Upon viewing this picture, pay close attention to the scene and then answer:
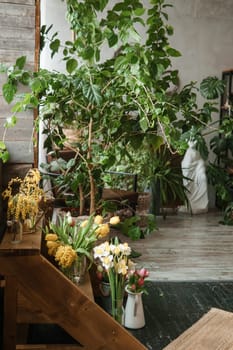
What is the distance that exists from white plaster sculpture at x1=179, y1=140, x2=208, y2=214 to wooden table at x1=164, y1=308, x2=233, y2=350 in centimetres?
446

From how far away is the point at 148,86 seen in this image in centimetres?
291

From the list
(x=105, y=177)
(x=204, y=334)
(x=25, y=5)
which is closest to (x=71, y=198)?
(x=105, y=177)

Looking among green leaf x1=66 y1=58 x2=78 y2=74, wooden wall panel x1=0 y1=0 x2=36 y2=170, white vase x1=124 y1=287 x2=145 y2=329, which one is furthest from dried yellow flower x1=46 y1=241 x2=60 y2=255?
green leaf x1=66 y1=58 x2=78 y2=74

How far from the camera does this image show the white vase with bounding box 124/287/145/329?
2898mm

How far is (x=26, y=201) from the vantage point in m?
2.26

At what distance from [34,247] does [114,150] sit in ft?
5.11

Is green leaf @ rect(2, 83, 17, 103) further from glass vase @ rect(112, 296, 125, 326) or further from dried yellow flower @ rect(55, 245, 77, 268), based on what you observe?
glass vase @ rect(112, 296, 125, 326)

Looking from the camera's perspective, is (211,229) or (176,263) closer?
(176,263)

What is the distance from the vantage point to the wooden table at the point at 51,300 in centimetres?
184

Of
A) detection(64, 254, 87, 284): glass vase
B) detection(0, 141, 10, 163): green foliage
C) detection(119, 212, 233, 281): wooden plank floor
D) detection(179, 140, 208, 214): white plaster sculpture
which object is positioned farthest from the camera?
detection(179, 140, 208, 214): white plaster sculpture

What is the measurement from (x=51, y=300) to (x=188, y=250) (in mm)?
3043

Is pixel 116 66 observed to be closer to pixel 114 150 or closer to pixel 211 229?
pixel 114 150

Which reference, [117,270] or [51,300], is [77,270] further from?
[51,300]

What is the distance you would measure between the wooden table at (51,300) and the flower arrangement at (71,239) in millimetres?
598
